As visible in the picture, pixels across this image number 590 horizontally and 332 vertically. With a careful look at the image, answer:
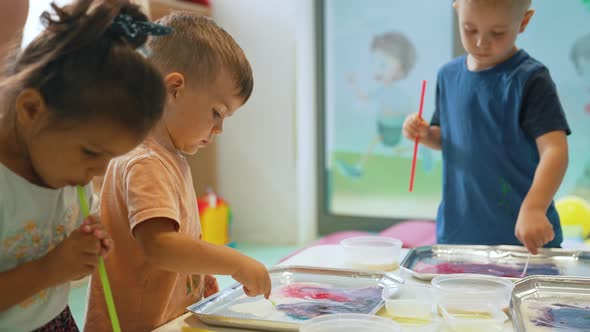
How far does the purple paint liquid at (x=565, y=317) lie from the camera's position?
2.59ft

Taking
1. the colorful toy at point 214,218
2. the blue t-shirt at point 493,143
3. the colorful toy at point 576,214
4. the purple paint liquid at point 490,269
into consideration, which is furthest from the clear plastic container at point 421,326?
the colorful toy at point 214,218

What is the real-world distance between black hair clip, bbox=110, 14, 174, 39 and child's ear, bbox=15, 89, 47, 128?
4.2 inches

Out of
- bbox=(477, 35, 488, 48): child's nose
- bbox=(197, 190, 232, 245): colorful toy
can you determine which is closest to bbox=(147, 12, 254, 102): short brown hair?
bbox=(477, 35, 488, 48): child's nose

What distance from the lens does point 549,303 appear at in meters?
0.89

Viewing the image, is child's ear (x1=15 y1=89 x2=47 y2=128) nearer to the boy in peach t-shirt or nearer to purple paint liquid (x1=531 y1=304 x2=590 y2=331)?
the boy in peach t-shirt

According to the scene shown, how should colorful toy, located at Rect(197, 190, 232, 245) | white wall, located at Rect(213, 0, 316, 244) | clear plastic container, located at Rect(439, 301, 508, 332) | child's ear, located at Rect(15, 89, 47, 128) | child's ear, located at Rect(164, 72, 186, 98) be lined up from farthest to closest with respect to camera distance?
white wall, located at Rect(213, 0, 316, 244) < colorful toy, located at Rect(197, 190, 232, 245) < child's ear, located at Rect(164, 72, 186, 98) < clear plastic container, located at Rect(439, 301, 508, 332) < child's ear, located at Rect(15, 89, 47, 128)

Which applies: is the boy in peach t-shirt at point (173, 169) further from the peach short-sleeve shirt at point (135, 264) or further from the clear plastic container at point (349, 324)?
the clear plastic container at point (349, 324)

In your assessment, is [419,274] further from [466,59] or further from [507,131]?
[466,59]

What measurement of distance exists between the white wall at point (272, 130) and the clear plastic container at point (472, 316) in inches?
104

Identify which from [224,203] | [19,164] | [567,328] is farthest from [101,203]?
[224,203]

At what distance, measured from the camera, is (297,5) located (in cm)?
337

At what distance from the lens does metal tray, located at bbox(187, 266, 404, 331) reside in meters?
0.79

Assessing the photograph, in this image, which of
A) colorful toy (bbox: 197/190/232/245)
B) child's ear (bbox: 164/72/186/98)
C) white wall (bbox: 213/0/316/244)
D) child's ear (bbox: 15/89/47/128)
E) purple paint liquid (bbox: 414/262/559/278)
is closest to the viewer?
child's ear (bbox: 15/89/47/128)

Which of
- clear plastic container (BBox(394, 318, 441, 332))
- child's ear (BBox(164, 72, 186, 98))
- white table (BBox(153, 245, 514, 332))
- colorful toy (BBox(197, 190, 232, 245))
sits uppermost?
child's ear (BBox(164, 72, 186, 98))
